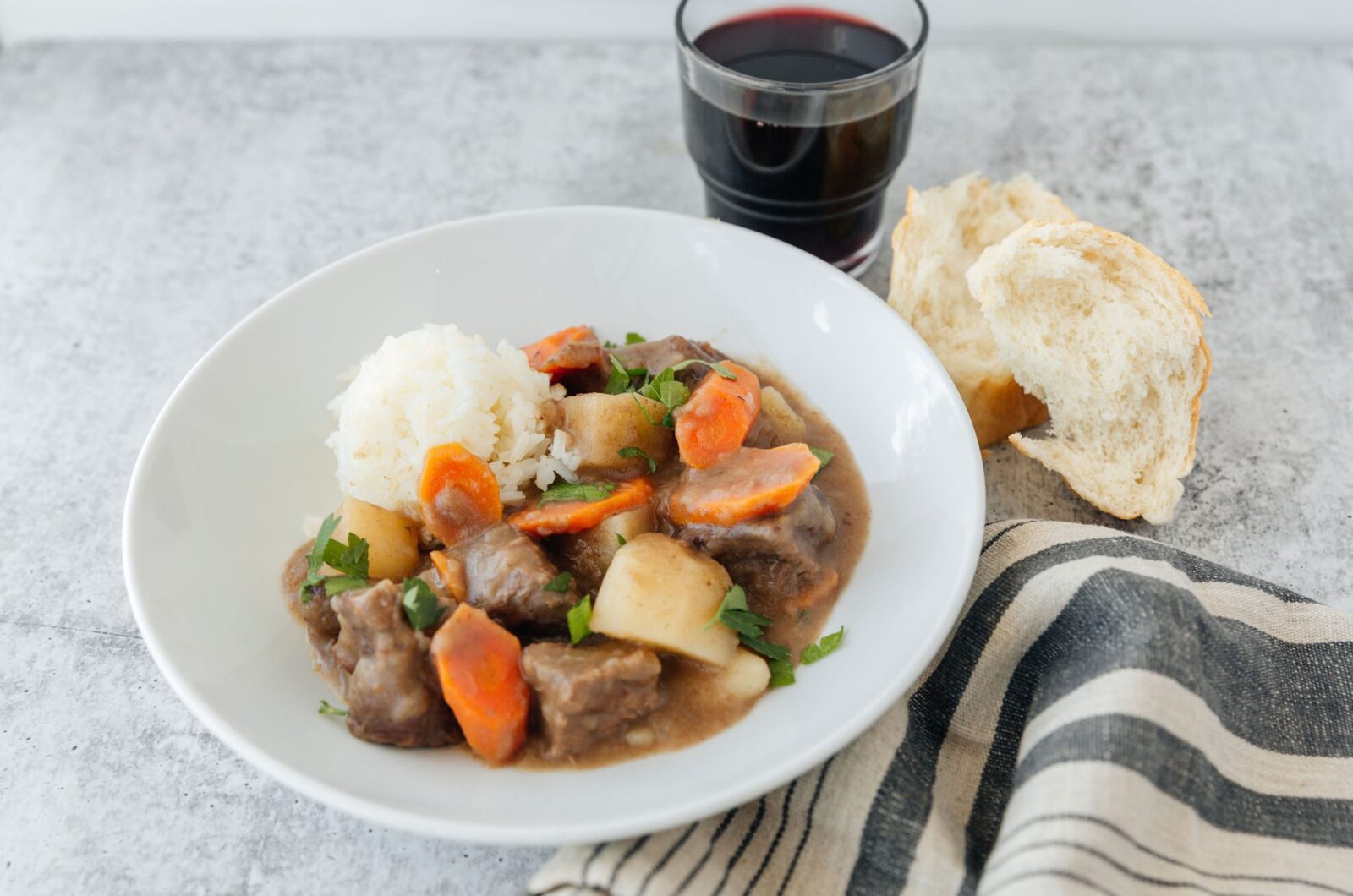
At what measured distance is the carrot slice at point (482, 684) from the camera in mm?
2736

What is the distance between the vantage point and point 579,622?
293 cm

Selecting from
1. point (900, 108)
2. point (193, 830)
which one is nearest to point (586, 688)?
point (193, 830)

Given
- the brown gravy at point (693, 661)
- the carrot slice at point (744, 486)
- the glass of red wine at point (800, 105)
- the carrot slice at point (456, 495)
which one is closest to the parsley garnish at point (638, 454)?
the carrot slice at point (744, 486)

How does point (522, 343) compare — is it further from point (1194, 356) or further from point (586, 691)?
point (1194, 356)

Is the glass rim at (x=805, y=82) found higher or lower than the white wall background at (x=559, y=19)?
higher

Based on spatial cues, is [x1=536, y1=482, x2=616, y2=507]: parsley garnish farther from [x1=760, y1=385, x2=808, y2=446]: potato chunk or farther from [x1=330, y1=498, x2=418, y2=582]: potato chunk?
[x1=760, y1=385, x2=808, y2=446]: potato chunk

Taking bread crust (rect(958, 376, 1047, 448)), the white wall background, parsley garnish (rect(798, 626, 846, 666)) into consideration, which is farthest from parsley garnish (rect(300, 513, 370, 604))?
the white wall background

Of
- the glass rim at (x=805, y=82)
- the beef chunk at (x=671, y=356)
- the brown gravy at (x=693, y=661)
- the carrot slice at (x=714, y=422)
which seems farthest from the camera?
the glass rim at (x=805, y=82)

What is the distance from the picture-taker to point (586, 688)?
2.69 metres

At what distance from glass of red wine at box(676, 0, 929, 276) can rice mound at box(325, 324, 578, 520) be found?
4.03 feet

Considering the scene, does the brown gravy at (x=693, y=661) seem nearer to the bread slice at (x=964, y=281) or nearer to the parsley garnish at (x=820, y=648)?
the parsley garnish at (x=820, y=648)

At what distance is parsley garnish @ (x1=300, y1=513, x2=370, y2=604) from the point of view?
10.1 ft

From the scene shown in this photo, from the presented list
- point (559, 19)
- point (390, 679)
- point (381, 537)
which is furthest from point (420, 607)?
point (559, 19)

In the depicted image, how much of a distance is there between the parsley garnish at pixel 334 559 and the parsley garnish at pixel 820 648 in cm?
116
